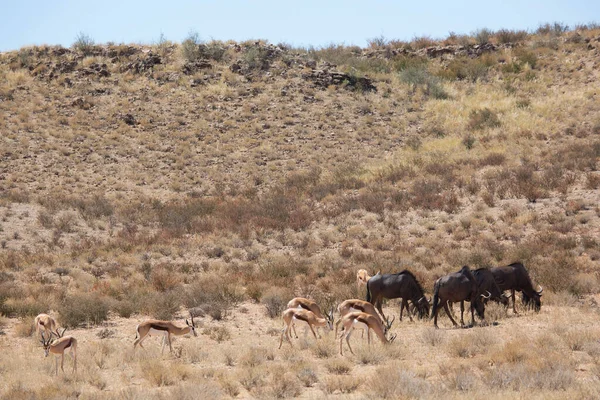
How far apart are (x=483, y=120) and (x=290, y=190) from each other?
15502 millimetres

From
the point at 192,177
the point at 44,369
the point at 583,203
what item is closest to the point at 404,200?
the point at 583,203

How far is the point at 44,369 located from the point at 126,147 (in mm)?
33084

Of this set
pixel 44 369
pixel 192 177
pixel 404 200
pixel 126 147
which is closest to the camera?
pixel 44 369

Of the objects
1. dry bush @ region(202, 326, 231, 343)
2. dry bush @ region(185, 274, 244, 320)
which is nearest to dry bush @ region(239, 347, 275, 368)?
dry bush @ region(202, 326, 231, 343)

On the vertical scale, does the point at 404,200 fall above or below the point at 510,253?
above

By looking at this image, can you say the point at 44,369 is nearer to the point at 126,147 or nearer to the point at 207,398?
the point at 207,398

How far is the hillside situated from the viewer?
45.4ft

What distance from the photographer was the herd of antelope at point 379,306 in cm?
1255

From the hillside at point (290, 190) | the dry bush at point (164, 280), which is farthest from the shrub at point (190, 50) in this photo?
the dry bush at point (164, 280)

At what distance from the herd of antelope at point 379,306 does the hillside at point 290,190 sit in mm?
614

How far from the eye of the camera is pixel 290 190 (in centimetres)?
3653

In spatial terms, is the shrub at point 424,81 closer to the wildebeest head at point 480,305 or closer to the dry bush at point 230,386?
the wildebeest head at point 480,305

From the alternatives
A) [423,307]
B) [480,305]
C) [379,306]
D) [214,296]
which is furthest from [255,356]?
[214,296]

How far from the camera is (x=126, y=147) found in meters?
43.8
